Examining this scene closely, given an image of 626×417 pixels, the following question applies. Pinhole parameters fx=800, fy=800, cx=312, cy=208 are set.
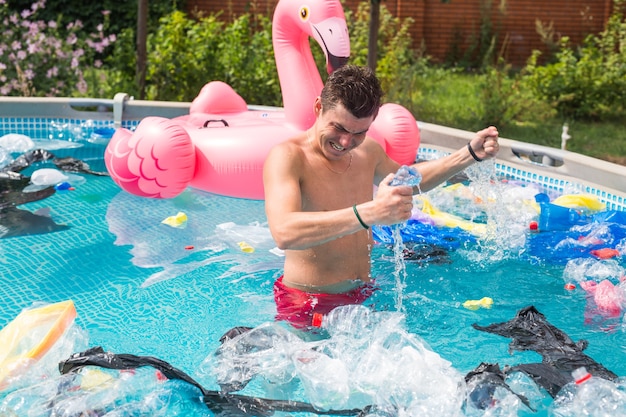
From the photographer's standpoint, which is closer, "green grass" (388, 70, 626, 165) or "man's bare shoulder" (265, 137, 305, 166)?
"man's bare shoulder" (265, 137, 305, 166)

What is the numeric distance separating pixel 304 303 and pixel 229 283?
1.16 metres

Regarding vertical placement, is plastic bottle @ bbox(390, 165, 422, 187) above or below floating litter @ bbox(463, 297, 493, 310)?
above

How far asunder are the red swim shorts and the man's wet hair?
86 centimetres

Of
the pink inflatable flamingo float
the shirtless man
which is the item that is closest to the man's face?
the shirtless man

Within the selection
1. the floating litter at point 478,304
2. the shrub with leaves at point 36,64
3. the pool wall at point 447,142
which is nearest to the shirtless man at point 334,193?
the floating litter at point 478,304

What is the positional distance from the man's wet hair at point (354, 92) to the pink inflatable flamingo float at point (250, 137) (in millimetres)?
2200

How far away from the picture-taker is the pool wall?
5.81m

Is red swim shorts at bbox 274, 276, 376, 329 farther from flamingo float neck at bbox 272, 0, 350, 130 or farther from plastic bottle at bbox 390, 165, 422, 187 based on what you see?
flamingo float neck at bbox 272, 0, 350, 130

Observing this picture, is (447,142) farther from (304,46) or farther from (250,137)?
(250,137)

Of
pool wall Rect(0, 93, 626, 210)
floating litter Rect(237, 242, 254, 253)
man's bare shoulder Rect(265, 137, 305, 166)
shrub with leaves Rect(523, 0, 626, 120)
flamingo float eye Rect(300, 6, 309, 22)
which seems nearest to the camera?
man's bare shoulder Rect(265, 137, 305, 166)

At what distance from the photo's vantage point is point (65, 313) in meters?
3.26

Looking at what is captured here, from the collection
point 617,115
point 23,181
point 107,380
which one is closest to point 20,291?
point 107,380

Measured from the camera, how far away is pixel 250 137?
5.38 meters

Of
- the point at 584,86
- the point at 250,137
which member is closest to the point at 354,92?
the point at 250,137
